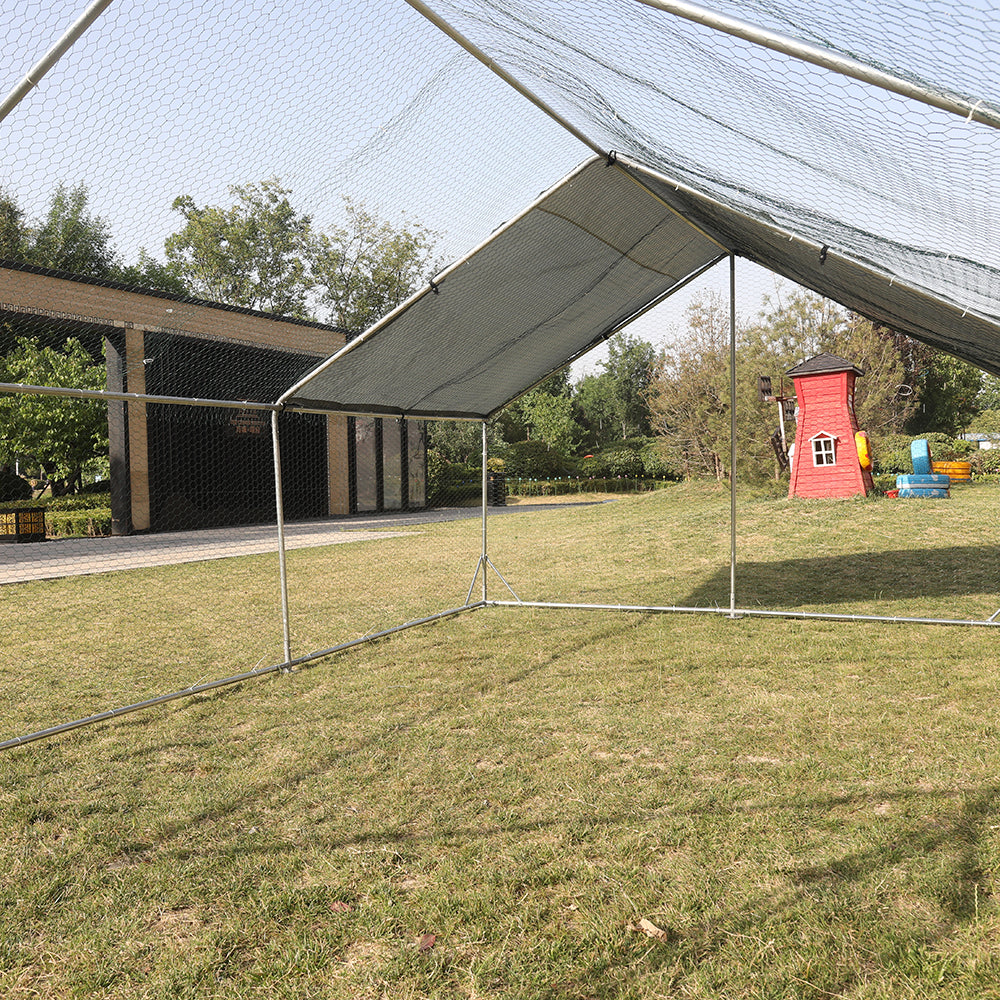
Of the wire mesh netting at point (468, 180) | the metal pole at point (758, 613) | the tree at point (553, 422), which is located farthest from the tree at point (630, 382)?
the metal pole at point (758, 613)

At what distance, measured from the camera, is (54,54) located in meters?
2.38

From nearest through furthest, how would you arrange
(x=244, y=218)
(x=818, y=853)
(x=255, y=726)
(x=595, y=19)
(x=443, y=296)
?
(x=818, y=853)
(x=595, y=19)
(x=255, y=726)
(x=443, y=296)
(x=244, y=218)

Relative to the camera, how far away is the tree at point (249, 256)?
70.4 ft

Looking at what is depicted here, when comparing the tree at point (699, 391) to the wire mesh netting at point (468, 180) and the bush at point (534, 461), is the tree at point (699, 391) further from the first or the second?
the wire mesh netting at point (468, 180)

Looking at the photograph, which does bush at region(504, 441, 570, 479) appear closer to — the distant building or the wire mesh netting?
the distant building

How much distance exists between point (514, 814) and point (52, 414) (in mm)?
16432

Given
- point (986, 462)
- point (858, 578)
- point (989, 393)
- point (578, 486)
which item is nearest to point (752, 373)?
point (986, 462)

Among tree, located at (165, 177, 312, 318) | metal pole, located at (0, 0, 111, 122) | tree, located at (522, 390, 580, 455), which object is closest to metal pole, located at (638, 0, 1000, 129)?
metal pole, located at (0, 0, 111, 122)

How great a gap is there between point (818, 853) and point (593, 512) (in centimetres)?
1617

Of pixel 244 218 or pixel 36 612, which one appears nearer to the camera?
pixel 36 612

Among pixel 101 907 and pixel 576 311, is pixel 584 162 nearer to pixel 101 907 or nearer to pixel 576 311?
pixel 576 311

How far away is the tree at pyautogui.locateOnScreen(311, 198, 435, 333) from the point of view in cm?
2444

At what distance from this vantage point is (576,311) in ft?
21.9

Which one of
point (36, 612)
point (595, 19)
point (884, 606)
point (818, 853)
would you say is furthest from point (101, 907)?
point (884, 606)
